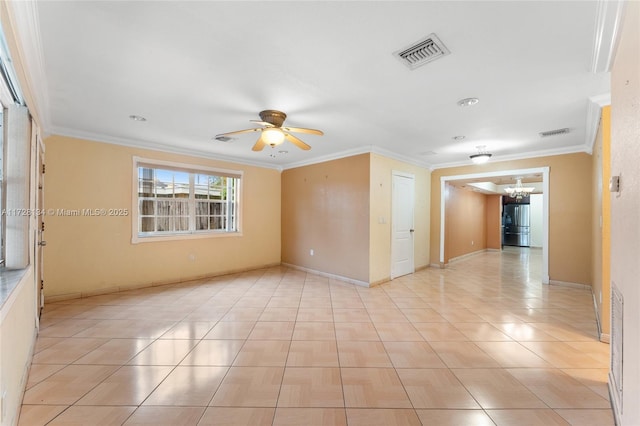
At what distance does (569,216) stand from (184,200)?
7.12 metres

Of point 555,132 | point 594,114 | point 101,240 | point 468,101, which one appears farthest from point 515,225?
point 101,240

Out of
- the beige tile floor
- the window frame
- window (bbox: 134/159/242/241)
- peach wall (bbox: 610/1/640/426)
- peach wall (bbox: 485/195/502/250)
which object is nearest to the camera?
peach wall (bbox: 610/1/640/426)

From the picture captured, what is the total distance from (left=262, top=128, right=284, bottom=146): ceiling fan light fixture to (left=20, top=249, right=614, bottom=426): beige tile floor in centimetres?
212

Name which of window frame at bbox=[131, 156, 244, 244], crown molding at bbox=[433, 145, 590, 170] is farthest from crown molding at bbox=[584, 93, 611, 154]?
window frame at bbox=[131, 156, 244, 244]

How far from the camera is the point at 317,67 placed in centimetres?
228

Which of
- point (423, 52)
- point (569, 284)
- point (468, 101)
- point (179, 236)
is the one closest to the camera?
point (423, 52)

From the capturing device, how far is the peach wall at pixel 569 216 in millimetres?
4801

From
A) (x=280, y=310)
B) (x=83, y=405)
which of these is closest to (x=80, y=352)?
(x=83, y=405)

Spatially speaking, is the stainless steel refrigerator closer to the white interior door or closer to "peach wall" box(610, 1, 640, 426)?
the white interior door

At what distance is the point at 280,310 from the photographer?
3.69 m

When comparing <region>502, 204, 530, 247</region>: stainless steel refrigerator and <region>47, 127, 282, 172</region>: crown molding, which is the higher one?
<region>47, 127, 282, 172</region>: crown molding

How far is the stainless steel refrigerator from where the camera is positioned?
1121 centimetres

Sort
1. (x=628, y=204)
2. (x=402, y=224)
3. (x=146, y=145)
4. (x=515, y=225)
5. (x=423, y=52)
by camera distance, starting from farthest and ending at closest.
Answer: (x=515, y=225)
(x=402, y=224)
(x=146, y=145)
(x=423, y=52)
(x=628, y=204)

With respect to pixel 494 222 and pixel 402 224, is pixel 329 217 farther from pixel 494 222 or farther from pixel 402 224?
pixel 494 222
